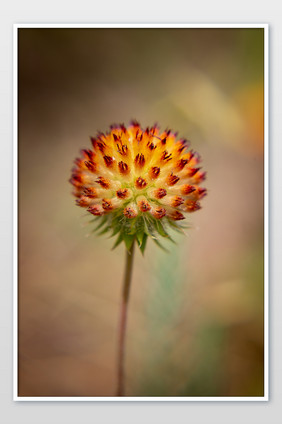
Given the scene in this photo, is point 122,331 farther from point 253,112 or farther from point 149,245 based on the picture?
point 253,112

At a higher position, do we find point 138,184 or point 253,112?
point 253,112

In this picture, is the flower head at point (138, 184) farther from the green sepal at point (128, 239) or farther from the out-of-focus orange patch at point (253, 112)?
the out-of-focus orange patch at point (253, 112)

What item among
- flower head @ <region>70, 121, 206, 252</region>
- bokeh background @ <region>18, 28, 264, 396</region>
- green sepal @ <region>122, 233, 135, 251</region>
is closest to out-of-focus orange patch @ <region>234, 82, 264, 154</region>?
bokeh background @ <region>18, 28, 264, 396</region>

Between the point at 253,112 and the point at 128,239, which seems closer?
the point at 128,239

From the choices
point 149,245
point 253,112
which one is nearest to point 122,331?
point 149,245
